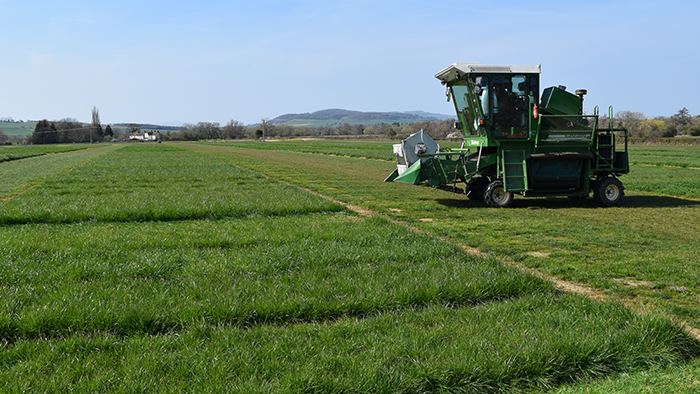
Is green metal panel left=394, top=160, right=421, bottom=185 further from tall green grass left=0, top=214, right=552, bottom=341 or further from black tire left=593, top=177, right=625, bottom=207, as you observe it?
black tire left=593, top=177, right=625, bottom=207

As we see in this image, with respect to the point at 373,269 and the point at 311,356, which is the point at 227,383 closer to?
the point at 311,356

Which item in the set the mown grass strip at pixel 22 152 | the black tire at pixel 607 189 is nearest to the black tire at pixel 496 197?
the black tire at pixel 607 189

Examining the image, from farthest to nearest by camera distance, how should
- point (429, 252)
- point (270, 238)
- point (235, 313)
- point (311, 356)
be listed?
point (270, 238) < point (429, 252) < point (235, 313) < point (311, 356)

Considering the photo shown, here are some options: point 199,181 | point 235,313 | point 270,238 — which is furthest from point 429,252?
point 199,181

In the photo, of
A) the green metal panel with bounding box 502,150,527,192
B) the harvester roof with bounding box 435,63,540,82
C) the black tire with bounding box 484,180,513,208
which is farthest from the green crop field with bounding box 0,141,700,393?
the harvester roof with bounding box 435,63,540,82

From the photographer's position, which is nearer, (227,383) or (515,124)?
(227,383)

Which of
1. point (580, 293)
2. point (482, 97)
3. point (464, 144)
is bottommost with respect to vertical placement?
point (580, 293)

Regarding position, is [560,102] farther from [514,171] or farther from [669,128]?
[669,128]

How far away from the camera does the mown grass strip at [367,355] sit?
3.30 meters

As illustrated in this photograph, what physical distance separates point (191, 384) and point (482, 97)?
11.3m

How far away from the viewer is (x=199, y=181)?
18.0 metres

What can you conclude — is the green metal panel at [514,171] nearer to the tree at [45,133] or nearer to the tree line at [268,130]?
the tree line at [268,130]

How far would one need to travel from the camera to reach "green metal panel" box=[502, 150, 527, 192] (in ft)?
41.6

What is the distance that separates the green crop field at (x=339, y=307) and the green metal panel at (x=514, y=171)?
3.17 m
